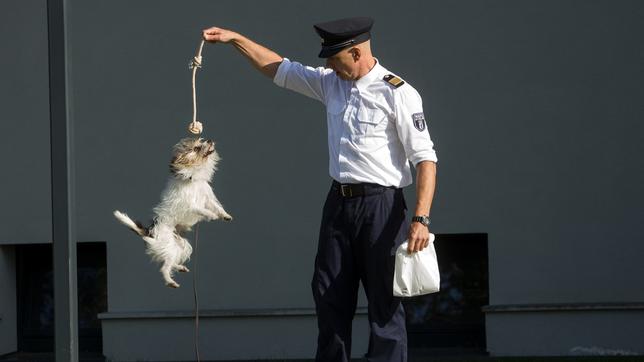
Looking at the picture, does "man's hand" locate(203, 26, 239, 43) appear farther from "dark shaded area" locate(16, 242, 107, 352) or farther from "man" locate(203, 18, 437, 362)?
Answer: "dark shaded area" locate(16, 242, 107, 352)

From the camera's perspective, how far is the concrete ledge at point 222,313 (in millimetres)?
6828

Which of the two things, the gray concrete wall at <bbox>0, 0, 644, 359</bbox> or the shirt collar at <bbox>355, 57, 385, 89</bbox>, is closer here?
the shirt collar at <bbox>355, 57, 385, 89</bbox>

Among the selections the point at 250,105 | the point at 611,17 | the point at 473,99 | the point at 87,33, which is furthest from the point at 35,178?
the point at 611,17

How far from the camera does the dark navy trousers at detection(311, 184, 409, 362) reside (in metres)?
4.36

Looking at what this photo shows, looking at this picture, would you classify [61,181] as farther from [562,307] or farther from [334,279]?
[562,307]

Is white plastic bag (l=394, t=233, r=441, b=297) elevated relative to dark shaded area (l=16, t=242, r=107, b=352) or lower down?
elevated

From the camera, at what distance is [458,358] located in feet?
22.3

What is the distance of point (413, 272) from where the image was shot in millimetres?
4223

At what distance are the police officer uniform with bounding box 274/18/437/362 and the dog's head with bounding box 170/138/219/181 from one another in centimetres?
61

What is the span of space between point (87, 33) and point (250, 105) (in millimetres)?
1222

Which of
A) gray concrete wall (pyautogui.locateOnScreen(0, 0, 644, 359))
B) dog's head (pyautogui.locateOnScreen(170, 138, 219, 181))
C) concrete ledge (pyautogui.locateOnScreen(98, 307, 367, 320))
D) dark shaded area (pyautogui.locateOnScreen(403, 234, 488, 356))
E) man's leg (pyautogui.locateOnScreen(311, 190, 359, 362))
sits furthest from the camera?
dark shaded area (pyautogui.locateOnScreen(403, 234, 488, 356))

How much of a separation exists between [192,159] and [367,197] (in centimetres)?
78

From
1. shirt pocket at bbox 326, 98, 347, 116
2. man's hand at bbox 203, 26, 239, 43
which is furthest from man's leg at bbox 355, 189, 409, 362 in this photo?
man's hand at bbox 203, 26, 239, 43

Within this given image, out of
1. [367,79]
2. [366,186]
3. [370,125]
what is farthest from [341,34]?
[366,186]
